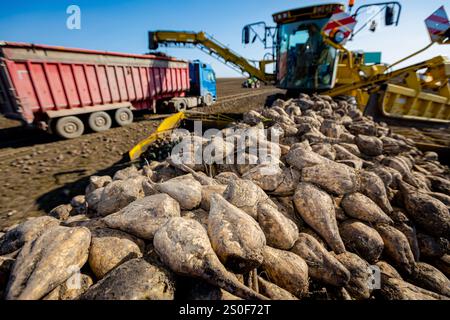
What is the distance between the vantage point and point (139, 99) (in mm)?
9164

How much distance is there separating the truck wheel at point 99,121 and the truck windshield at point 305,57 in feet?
22.5

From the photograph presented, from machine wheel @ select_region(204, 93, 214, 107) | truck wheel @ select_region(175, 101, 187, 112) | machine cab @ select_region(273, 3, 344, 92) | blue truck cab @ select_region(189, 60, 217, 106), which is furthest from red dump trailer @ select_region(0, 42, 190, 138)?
machine cab @ select_region(273, 3, 344, 92)

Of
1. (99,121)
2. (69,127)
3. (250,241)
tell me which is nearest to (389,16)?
(250,241)

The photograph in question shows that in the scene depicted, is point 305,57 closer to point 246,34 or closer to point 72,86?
point 246,34

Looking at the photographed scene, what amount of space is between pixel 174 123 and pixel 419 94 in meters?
7.78

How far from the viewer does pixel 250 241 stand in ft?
4.22

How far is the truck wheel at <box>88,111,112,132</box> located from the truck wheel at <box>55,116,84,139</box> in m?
0.40

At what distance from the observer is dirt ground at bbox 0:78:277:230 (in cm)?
340

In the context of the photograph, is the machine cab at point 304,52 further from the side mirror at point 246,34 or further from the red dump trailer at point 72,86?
the red dump trailer at point 72,86

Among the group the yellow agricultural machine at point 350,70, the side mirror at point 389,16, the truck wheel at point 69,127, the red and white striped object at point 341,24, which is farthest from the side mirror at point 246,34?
the truck wheel at point 69,127

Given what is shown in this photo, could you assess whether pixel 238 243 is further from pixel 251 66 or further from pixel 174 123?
pixel 251 66

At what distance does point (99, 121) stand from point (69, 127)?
1.00 metres

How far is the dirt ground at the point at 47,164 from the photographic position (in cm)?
340

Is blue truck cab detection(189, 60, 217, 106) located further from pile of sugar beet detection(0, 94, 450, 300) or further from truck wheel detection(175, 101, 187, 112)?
pile of sugar beet detection(0, 94, 450, 300)
